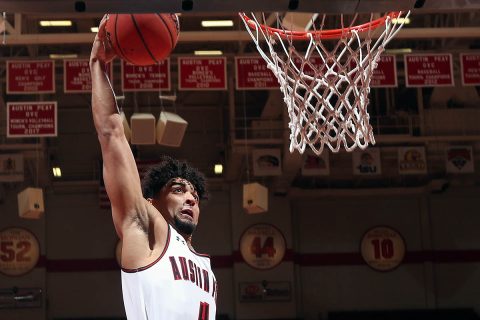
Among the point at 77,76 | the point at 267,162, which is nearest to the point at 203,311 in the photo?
the point at 77,76

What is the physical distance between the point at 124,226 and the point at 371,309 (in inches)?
577

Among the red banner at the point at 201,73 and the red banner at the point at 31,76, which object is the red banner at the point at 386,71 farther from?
the red banner at the point at 31,76

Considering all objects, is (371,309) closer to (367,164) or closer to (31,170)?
(367,164)

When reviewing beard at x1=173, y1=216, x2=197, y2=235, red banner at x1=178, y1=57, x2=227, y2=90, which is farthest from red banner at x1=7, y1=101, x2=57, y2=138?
beard at x1=173, y1=216, x2=197, y2=235

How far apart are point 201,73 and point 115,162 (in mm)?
8457

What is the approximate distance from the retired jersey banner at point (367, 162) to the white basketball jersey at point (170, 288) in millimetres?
11866

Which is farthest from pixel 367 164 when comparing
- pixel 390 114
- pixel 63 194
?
pixel 63 194

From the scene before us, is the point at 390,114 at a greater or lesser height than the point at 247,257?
greater

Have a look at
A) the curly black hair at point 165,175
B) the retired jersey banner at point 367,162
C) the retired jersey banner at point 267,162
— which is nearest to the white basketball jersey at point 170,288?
the curly black hair at point 165,175

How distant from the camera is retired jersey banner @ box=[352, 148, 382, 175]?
14945mm

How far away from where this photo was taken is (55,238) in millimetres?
16938

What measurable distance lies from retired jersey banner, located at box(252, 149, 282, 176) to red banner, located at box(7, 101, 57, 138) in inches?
A: 156

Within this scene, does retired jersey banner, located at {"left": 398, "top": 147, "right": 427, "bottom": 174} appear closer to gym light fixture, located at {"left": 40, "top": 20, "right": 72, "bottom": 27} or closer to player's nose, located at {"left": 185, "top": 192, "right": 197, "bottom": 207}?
gym light fixture, located at {"left": 40, "top": 20, "right": 72, "bottom": 27}

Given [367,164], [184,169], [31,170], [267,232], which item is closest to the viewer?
[184,169]
